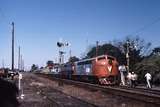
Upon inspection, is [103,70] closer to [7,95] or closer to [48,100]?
[48,100]

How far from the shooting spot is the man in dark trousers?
68.2 inches

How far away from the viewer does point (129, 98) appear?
80.9 ft

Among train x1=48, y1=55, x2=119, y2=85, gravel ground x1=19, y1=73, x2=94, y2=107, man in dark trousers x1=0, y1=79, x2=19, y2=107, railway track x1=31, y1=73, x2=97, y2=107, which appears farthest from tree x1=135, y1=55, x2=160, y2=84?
man in dark trousers x1=0, y1=79, x2=19, y2=107

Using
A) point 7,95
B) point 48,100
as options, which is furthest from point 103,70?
point 7,95

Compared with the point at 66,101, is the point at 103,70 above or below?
above

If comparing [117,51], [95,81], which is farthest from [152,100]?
[117,51]

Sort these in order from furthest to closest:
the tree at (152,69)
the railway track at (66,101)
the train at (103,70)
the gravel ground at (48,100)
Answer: the train at (103,70), the tree at (152,69), the gravel ground at (48,100), the railway track at (66,101)

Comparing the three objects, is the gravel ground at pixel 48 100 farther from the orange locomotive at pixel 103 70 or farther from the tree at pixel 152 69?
the tree at pixel 152 69

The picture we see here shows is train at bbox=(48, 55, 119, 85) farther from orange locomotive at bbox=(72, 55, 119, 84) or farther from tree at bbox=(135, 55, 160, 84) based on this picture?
tree at bbox=(135, 55, 160, 84)

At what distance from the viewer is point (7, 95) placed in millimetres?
1770

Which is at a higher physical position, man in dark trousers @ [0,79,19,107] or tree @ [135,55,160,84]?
tree @ [135,55,160,84]

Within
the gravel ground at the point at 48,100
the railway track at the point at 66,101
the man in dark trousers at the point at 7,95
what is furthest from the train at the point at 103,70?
the man in dark trousers at the point at 7,95

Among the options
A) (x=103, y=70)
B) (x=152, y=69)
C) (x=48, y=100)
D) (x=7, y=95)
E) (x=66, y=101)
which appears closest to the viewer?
(x=7, y=95)

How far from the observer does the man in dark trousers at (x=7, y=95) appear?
1732mm
